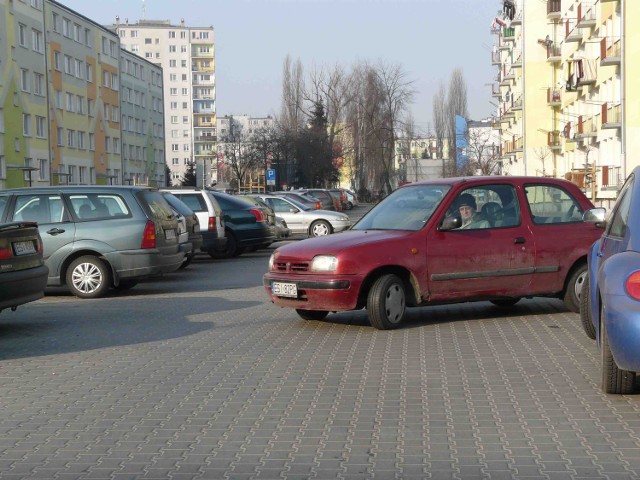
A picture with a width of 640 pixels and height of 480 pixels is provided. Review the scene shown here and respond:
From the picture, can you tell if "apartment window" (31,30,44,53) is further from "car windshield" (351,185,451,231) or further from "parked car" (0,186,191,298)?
"car windshield" (351,185,451,231)

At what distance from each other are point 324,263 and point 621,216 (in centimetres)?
416

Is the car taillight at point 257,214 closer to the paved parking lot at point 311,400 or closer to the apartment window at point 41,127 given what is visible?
the paved parking lot at point 311,400

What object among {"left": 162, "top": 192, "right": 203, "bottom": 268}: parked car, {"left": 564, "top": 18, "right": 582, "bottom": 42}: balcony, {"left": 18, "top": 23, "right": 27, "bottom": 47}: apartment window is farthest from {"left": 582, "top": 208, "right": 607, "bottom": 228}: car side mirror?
{"left": 18, "top": 23, "right": 27, "bottom": 47}: apartment window

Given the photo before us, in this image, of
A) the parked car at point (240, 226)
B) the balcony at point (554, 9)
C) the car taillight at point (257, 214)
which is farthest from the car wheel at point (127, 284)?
the balcony at point (554, 9)

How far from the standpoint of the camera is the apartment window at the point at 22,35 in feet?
210

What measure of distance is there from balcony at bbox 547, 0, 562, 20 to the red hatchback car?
6612 centimetres

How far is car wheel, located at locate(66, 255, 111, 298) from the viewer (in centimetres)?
1594

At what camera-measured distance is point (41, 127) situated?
68.5 m

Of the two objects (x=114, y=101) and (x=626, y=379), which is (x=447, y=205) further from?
(x=114, y=101)

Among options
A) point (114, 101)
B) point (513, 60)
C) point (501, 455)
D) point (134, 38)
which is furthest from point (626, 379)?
point (134, 38)

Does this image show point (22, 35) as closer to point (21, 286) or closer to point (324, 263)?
point (21, 286)

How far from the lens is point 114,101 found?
3465 inches

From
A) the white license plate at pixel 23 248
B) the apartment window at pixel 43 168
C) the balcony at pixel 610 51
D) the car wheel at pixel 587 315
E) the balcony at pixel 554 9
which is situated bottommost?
the car wheel at pixel 587 315

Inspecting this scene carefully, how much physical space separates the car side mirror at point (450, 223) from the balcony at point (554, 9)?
6750cm
